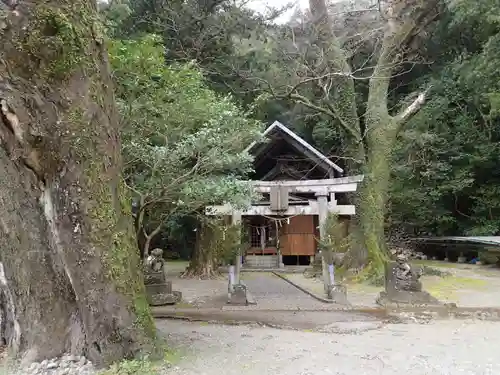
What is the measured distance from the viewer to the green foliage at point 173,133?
6.54 m

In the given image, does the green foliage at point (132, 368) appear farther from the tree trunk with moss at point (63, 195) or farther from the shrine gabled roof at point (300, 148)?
the shrine gabled roof at point (300, 148)

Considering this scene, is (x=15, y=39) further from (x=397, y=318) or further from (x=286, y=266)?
(x=286, y=266)

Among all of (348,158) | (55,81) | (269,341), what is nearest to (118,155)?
(55,81)

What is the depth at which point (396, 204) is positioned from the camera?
18.0 m

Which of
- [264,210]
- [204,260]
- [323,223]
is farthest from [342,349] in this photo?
[204,260]

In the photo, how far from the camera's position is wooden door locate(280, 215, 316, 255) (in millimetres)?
16828

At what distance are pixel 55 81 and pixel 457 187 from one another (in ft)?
51.7

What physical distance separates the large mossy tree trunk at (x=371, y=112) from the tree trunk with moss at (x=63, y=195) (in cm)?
886

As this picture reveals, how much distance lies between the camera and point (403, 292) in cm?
846

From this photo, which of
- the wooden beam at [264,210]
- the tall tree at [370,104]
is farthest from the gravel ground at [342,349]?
the tall tree at [370,104]

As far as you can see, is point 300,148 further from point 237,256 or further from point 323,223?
point 237,256

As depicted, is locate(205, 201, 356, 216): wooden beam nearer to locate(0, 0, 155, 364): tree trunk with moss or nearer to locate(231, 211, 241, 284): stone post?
locate(231, 211, 241, 284): stone post

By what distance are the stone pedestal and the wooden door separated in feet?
26.2

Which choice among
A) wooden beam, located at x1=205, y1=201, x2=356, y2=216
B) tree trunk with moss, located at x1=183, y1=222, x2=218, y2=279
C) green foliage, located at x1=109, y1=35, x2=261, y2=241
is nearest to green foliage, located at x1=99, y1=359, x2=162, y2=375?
green foliage, located at x1=109, y1=35, x2=261, y2=241
